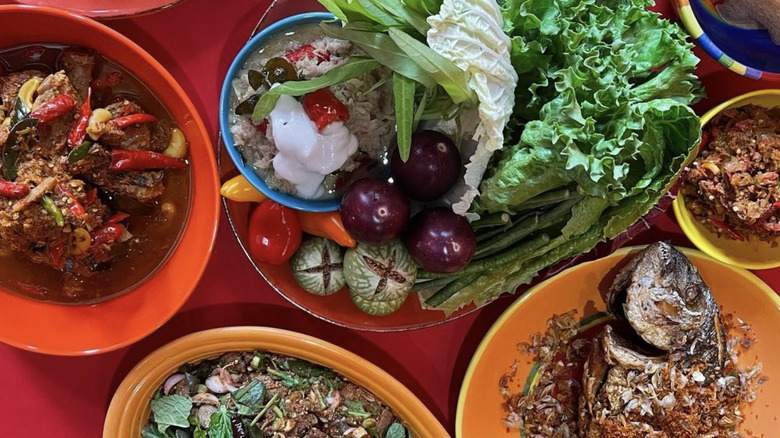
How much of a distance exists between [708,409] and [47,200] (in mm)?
1787

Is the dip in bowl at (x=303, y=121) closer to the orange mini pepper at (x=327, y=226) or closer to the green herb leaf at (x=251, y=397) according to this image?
the orange mini pepper at (x=327, y=226)

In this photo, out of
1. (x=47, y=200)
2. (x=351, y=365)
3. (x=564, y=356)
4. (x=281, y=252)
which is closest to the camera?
(x=47, y=200)

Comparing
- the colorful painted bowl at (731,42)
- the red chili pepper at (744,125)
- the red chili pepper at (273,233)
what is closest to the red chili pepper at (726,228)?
the red chili pepper at (744,125)

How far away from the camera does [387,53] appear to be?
4.79 ft

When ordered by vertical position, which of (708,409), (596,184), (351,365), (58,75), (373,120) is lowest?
(708,409)

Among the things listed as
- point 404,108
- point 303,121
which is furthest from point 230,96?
point 404,108

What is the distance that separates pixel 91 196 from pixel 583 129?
1.15m

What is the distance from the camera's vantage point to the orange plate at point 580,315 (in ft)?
6.21

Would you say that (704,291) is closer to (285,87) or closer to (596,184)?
(596,184)

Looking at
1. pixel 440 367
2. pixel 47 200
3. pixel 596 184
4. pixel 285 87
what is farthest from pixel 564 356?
pixel 47 200

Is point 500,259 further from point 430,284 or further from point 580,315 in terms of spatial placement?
point 580,315

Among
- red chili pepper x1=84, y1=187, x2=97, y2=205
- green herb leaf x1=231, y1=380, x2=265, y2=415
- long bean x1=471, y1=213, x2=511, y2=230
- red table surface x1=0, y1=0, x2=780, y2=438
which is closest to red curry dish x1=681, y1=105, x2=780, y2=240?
red table surface x1=0, y1=0, x2=780, y2=438

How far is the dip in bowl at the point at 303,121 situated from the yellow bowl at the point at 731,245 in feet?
2.82

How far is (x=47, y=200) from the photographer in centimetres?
156
